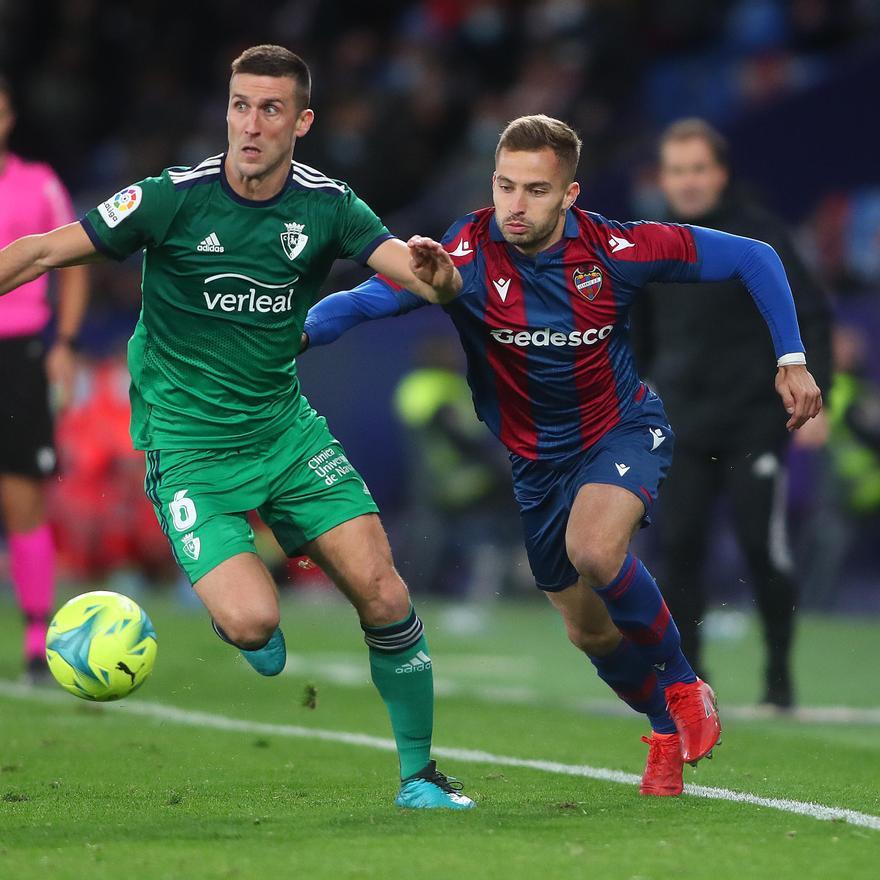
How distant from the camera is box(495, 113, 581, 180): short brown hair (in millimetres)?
5941

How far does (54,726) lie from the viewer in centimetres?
792

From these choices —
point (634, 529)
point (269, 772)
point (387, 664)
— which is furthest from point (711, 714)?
point (269, 772)

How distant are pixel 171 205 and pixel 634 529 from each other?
1.76 metres

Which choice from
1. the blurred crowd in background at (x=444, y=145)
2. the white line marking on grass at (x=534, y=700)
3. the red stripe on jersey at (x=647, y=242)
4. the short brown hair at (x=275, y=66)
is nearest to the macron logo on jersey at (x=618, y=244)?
the red stripe on jersey at (x=647, y=242)

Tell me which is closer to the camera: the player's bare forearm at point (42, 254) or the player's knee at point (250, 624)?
the player's bare forearm at point (42, 254)

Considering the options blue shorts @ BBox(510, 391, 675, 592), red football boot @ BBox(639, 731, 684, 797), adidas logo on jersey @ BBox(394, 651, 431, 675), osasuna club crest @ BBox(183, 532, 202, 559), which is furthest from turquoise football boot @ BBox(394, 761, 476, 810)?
osasuna club crest @ BBox(183, 532, 202, 559)

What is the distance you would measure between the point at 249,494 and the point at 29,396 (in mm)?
3619

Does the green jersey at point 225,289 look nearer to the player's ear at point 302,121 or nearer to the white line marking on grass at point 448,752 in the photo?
the player's ear at point 302,121

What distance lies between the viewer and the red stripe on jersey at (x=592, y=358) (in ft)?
20.0

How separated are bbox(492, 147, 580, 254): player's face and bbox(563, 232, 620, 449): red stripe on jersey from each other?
0.47ft

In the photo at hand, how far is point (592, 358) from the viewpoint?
6.19m

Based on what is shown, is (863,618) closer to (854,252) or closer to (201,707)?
(854,252)

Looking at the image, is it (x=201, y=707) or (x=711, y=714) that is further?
(x=201, y=707)

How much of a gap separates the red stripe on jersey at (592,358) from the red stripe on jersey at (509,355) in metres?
0.17
